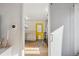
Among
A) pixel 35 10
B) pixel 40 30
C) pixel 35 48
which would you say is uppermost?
pixel 35 10

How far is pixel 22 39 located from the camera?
989 mm

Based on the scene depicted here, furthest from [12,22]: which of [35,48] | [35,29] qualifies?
[35,48]

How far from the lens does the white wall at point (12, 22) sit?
0.98 meters

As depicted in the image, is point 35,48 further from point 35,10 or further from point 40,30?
point 35,10

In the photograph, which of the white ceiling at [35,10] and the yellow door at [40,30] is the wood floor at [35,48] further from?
the white ceiling at [35,10]

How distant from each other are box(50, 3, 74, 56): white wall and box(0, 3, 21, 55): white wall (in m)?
0.33

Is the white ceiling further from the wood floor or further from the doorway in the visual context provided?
the wood floor

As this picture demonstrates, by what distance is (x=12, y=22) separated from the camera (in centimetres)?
99

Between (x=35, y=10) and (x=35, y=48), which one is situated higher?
(x=35, y=10)

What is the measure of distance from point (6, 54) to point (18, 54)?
0.11m

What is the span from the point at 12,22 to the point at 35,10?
0.25 meters

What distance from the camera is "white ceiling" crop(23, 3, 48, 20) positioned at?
0.96 m

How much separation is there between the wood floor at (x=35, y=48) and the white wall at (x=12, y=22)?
0.32 feet

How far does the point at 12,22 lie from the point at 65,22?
1.68 ft
